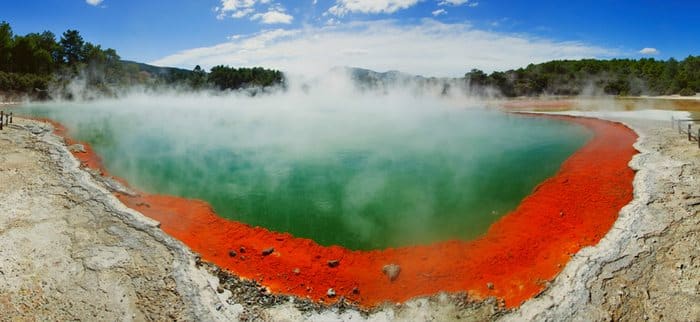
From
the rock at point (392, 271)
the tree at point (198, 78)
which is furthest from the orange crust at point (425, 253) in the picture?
the tree at point (198, 78)

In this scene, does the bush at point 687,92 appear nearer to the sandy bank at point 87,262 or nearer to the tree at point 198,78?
the sandy bank at point 87,262

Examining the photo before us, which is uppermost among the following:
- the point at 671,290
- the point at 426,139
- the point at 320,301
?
the point at 426,139

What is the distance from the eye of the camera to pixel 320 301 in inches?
263

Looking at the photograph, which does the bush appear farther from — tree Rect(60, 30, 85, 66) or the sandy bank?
tree Rect(60, 30, 85, 66)

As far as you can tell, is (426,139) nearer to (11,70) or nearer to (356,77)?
(356,77)

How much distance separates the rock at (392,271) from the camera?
24.2 ft

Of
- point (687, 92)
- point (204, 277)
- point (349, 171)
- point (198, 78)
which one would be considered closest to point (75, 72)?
point (198, 78)

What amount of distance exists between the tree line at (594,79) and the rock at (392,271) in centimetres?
5181

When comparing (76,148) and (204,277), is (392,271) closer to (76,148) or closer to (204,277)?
(204,277)

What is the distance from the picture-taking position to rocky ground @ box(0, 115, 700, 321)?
5.77 metres

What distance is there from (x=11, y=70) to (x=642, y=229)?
61.4 metres

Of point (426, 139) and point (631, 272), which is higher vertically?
point (426, 139)

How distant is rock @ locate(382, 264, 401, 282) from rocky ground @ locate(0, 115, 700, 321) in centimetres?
89

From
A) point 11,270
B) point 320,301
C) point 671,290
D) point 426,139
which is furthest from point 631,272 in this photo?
point 426,139
